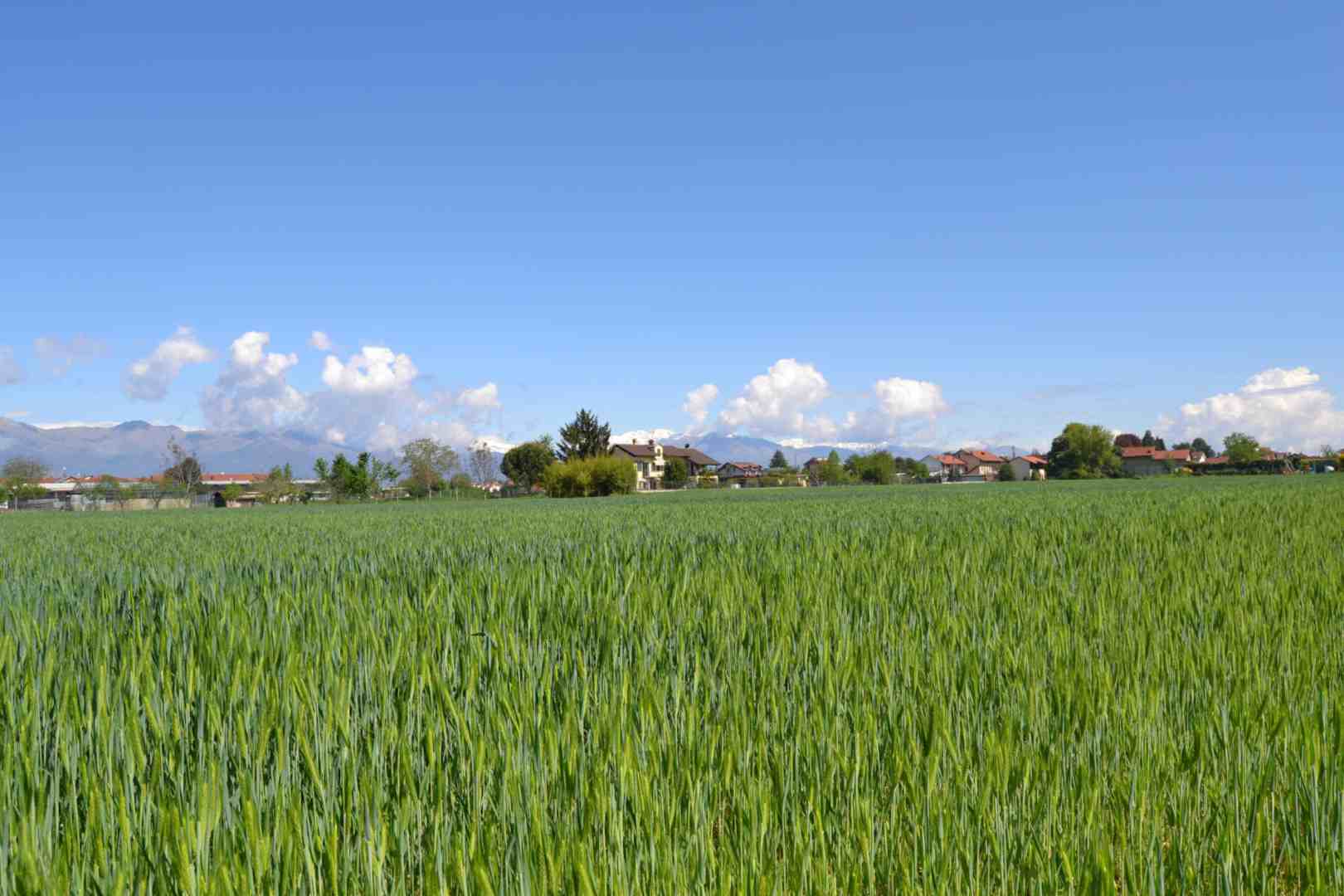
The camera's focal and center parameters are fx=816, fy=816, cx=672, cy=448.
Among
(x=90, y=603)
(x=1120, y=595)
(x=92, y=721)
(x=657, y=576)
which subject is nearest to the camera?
(x=92, y=721)

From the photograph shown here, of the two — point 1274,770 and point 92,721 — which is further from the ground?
point 92,721

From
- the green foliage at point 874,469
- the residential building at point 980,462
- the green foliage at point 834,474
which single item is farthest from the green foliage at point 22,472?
the residential building at point 980,462

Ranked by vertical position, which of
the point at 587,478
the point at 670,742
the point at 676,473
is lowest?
the point at 670,742

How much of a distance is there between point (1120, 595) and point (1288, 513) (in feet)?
35.4

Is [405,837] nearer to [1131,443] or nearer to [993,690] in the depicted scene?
[993,690]

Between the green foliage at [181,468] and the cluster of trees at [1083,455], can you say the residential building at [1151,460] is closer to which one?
the cluster of trees at [1083,455]

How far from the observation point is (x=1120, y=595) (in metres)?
5.57

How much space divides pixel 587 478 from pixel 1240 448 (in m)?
116

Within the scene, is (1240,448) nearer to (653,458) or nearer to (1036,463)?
(1036,463)

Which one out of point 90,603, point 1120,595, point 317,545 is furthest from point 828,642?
point 317,545

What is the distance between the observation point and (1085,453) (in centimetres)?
11081

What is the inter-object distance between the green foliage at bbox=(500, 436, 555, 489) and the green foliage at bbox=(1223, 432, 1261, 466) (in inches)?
3881

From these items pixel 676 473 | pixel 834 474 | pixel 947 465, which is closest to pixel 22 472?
pixel 676 473

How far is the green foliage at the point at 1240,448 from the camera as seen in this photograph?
123 metres
